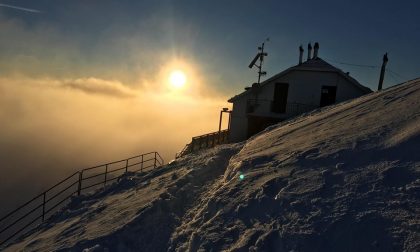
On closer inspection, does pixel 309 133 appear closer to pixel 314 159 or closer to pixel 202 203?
pixel 314 159

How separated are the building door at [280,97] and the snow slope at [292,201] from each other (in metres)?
12.0

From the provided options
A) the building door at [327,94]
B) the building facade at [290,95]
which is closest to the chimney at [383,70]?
the building facade at [290,95]

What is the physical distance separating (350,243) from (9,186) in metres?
213

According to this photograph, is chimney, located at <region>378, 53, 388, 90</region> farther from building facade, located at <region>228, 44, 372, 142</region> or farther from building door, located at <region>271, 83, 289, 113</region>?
building door, located at <region>271, 83, 289, 113</region>

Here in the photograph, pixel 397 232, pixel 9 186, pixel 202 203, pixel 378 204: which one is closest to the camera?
pixel 397 232

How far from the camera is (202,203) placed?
1086cm

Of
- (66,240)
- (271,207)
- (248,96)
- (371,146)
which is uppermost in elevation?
(248,96)

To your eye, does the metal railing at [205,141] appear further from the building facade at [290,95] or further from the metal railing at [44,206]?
the metal railing at [44,206]

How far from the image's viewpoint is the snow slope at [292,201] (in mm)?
7031

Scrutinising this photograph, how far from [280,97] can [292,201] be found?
19571 mm

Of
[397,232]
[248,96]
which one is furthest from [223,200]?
[248,96]

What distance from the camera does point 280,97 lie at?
27047mm

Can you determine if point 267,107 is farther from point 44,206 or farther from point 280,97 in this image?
point 44,206

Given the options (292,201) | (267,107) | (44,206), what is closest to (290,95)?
(267,107)
